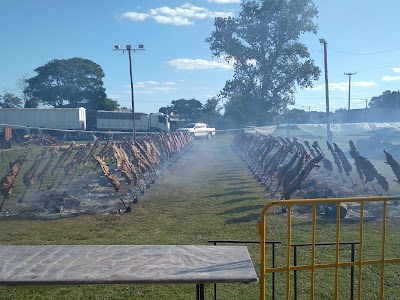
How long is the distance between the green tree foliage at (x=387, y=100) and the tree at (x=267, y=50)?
67.1 feet

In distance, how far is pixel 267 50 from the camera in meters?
41.0

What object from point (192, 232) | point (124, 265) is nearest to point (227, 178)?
point (192, 232)

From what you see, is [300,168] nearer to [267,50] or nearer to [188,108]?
[267,50]

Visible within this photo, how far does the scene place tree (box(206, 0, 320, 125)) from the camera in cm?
4006

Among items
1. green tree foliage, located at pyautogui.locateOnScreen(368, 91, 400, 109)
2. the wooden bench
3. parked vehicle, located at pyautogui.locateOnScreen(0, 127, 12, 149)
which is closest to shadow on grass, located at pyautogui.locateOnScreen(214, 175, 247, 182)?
the wooden bench

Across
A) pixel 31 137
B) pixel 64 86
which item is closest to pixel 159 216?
pixel 31 137

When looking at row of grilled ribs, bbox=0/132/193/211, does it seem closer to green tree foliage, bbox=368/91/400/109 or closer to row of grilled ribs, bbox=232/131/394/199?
row of grilled ribs, bbox=232/131/394/199

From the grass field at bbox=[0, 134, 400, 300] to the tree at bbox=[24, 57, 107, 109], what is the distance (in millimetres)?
52581

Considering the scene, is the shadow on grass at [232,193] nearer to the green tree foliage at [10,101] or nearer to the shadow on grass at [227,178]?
the shadow on grass at [227,178]

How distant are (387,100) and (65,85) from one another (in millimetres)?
50322

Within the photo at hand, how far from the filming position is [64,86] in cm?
6241

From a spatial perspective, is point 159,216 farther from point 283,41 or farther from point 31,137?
point 283,41

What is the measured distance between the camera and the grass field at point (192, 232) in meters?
4.98

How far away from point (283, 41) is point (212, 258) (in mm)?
39677
